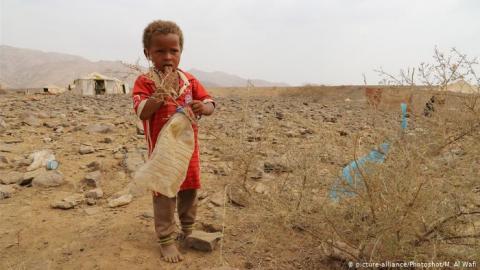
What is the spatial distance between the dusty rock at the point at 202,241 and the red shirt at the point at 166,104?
30 cm

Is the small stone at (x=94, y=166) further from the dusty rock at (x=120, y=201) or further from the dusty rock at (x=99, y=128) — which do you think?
the dusty rock at (x=99, y=128)

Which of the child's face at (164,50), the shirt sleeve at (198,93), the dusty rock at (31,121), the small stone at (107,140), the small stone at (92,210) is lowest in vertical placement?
the small stone at (92,210)

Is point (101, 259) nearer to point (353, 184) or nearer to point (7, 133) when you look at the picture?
point (353, 184)

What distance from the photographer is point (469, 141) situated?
1564 mm

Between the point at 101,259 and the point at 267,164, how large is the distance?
168 centimetres

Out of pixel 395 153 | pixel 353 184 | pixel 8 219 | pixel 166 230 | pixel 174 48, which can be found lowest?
pixel 8 219

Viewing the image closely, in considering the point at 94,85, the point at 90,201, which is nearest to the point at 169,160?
the point at 90,201

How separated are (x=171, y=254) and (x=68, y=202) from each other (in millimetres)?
1243

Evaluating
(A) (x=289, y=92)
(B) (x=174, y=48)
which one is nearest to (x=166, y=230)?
(B) (x=174, y=48)

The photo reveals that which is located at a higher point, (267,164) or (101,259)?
(267,164)

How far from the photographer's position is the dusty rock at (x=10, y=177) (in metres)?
3.14

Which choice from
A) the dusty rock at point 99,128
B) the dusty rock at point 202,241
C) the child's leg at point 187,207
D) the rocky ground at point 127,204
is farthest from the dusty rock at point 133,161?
the dusty rock at point 202,241

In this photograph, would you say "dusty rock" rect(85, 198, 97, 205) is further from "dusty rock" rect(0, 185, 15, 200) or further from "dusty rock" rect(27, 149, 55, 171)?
"dusty rock" rect(27, 149, 55, 171)

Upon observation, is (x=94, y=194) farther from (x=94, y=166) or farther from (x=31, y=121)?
(x=31, y=121)
